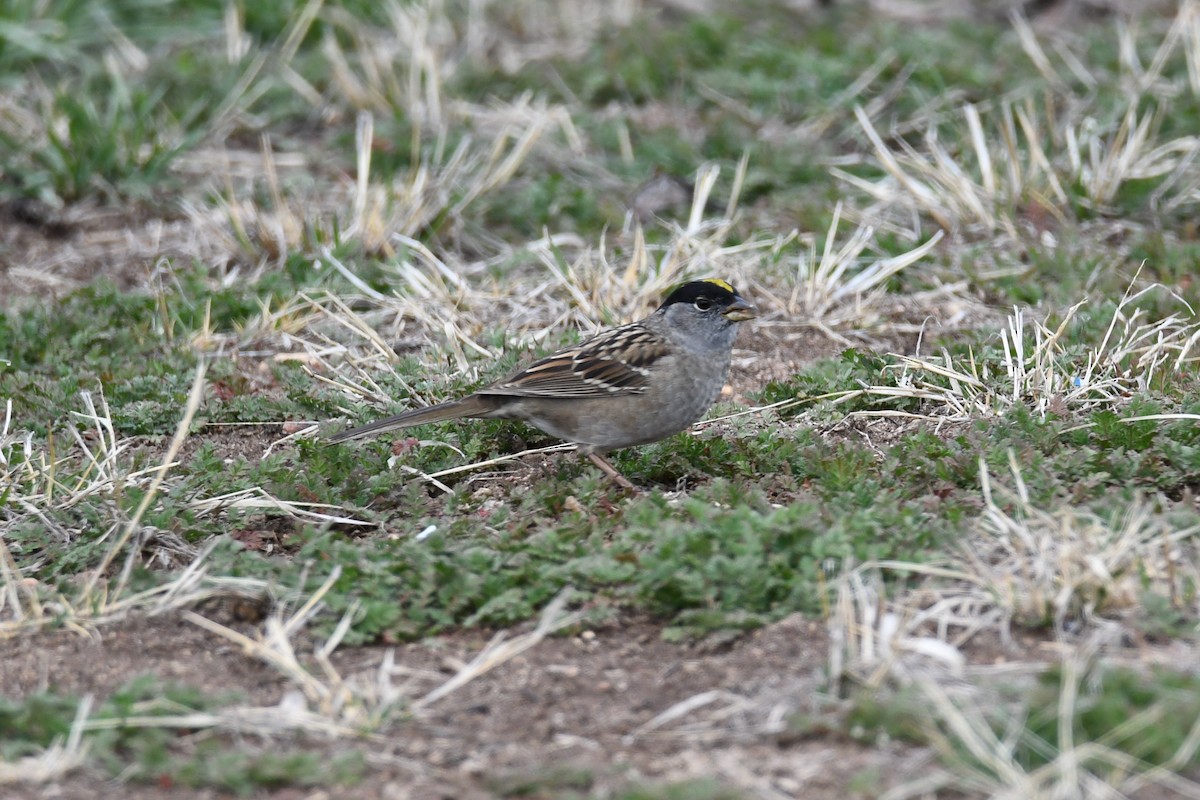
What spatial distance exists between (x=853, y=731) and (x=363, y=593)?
1.60 m

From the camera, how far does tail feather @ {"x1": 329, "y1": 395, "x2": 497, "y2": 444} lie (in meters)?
5.36

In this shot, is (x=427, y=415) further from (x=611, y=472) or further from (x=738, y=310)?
(x=738, y=310)

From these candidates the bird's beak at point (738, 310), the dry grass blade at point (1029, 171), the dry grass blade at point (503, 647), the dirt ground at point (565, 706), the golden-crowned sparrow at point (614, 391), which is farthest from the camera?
the dry grass blade at point (1029, 171)

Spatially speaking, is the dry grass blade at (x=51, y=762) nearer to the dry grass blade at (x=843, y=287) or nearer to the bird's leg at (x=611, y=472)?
the bird's leg at (x=611, y=472)

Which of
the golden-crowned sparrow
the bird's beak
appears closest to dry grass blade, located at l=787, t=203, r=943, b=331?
the bird's beak

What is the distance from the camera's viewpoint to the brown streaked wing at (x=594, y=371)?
18.0 ft

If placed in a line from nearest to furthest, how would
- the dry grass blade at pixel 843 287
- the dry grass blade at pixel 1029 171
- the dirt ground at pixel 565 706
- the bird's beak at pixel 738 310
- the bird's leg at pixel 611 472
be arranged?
1. the dirt ground at pixel 565 706
2. the bird's leg at pixel 611 472
3. the bird's beak at pixel 738 310
4. the dry grass blade at pixel 843 287
5. the dry grass blade at pixel 1029 171

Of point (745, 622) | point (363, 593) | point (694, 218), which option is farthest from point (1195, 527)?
point (694, 218)

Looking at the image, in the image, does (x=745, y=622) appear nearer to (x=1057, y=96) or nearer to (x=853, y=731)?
(x=853, y=731)

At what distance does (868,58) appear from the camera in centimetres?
949

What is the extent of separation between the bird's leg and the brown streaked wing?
262 mm

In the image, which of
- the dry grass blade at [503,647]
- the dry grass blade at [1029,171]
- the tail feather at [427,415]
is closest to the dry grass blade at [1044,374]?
the tail feather at [427,415]

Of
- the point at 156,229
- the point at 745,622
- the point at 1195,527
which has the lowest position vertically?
the point at 156,229

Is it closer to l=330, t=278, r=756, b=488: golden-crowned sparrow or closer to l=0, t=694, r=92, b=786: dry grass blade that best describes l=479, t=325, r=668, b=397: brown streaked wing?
l=330, t=278, r=756, b=488: golden-crowned sparrow
